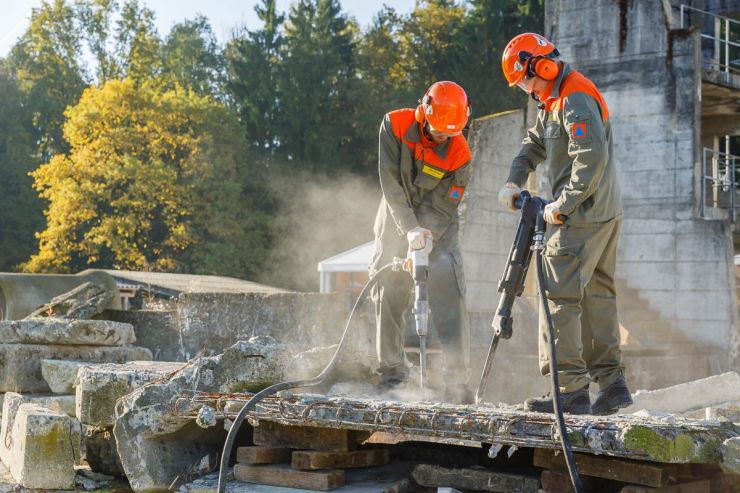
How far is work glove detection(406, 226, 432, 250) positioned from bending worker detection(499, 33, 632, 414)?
0.73 m

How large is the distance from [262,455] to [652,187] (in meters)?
11.4

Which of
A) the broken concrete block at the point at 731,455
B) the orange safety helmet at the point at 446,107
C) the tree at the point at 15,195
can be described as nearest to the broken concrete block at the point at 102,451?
the orange safety helmet at the point at 446,107

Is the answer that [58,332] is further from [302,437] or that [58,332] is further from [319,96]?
[319,96]

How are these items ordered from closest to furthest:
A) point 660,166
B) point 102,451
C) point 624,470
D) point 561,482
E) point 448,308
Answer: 1. point 624,470
2. point 561,482
3. point 448,308
4. point 102,451
5. point 660,166

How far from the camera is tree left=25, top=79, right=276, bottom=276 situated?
38.6 metres

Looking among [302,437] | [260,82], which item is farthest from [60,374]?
[260,82]

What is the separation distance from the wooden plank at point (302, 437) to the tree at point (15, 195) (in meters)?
40.5

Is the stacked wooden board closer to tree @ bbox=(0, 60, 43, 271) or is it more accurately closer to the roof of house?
the roof of house

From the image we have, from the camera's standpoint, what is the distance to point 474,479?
5188 mm

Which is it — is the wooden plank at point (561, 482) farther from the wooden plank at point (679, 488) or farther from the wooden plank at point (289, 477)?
the wooden plank at point (289, 477)

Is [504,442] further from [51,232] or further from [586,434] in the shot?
[51,232]

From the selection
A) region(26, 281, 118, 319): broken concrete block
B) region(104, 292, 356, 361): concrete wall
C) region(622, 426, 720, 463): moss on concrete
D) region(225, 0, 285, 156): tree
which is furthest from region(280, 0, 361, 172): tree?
region(622, 426, 720, 463): moss on concrete

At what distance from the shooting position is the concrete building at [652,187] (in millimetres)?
15070

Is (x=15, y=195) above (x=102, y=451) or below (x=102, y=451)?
above
